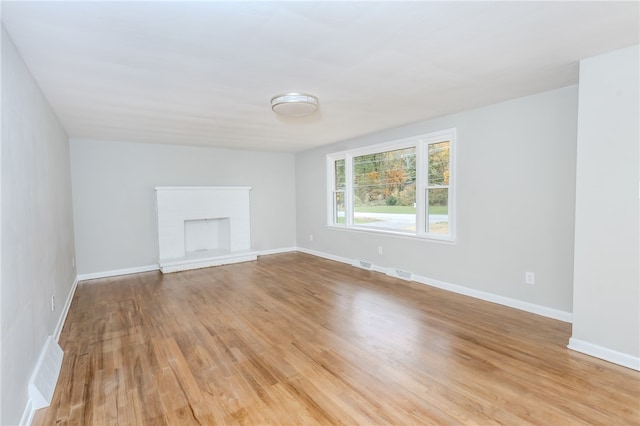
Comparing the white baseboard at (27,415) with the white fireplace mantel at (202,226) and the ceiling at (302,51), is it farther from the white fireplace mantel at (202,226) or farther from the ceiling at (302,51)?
the white fireplace mantel at (202,226)

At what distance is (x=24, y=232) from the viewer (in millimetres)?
2061

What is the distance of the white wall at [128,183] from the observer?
5.06 metres

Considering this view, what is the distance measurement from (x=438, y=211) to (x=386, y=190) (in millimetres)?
1066

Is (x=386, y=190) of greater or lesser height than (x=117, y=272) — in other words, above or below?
above

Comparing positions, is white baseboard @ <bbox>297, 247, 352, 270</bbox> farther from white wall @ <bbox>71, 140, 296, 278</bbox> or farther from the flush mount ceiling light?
the flush mount ceiling light

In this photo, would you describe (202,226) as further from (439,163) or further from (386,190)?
(439,163)

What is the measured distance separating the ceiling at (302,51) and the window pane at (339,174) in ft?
8.11

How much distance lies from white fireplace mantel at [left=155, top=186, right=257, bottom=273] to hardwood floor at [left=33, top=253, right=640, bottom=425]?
1681 mm

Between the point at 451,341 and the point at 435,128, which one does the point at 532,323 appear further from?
the point at 435,128

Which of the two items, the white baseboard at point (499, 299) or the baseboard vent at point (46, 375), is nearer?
the baseboard vent at point (46, 375)

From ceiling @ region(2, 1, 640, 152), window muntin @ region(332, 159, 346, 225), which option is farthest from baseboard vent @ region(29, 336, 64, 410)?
window muntin @ region(332, 159, 346, 225)

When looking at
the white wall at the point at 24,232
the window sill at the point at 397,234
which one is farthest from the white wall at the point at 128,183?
the window sill at the point at 397,234

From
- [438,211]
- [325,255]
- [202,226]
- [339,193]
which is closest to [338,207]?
[339,193]

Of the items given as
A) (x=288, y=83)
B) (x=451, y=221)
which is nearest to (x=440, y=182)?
(x=451, y=221)
